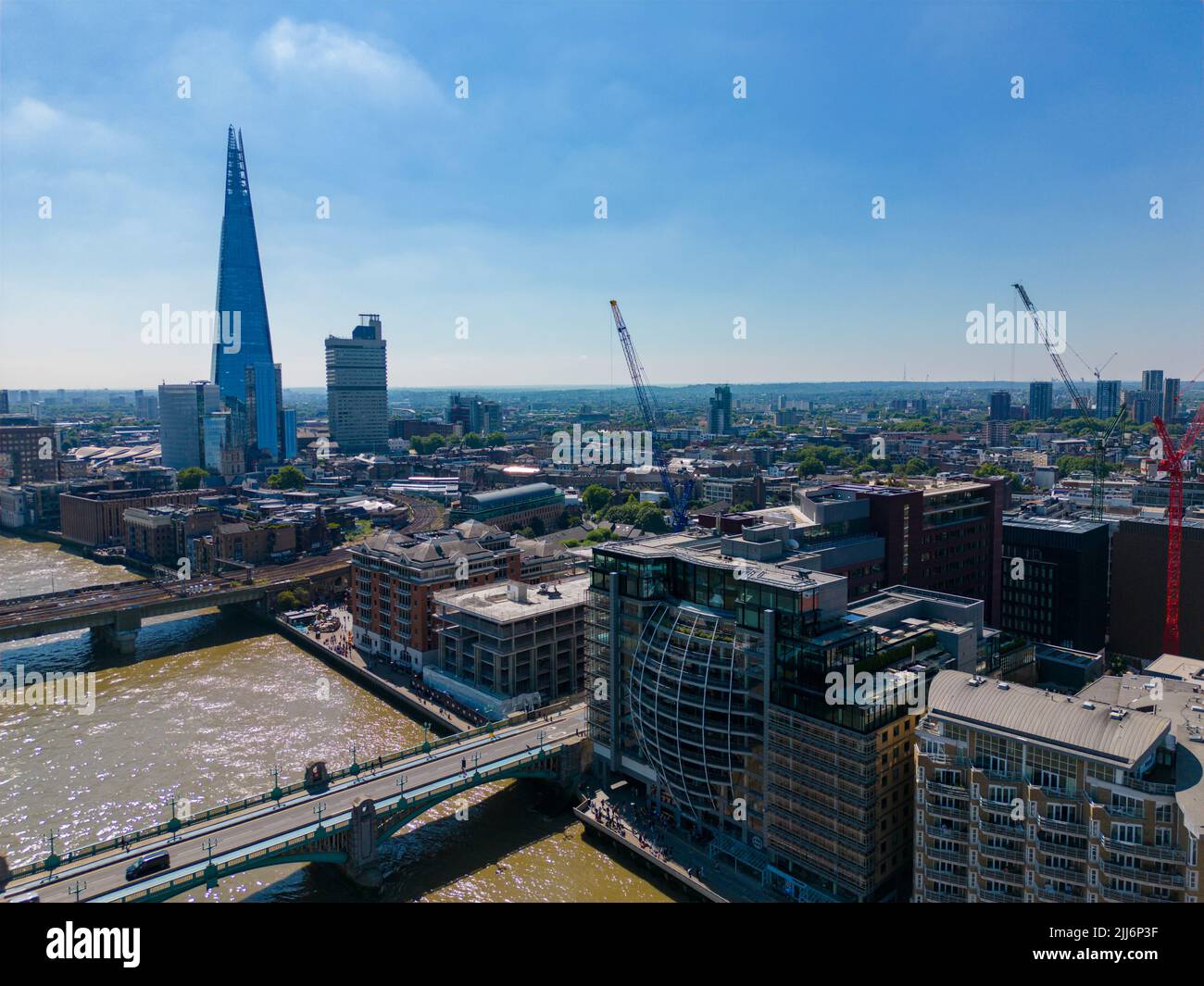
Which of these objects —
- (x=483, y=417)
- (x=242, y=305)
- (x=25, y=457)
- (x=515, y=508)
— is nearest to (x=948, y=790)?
(x=515, y=508)

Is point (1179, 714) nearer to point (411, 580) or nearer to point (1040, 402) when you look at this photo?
point (411, 580)

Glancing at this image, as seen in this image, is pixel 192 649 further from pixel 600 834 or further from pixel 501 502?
pixel 501 502

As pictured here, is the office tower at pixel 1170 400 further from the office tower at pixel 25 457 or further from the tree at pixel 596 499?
the office tower at pixel 25 457

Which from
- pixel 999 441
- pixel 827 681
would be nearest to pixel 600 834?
pixel 827 681

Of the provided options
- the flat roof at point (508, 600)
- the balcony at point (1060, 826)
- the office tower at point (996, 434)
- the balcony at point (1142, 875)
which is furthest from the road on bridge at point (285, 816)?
the office tower at point (996, 434)

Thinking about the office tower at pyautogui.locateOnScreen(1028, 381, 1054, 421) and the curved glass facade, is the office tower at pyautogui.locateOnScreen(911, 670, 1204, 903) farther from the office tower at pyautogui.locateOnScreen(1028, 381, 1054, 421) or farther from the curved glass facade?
the office tower at pyautogui.locateOnScreen(1028, 381, 1054, 421)
